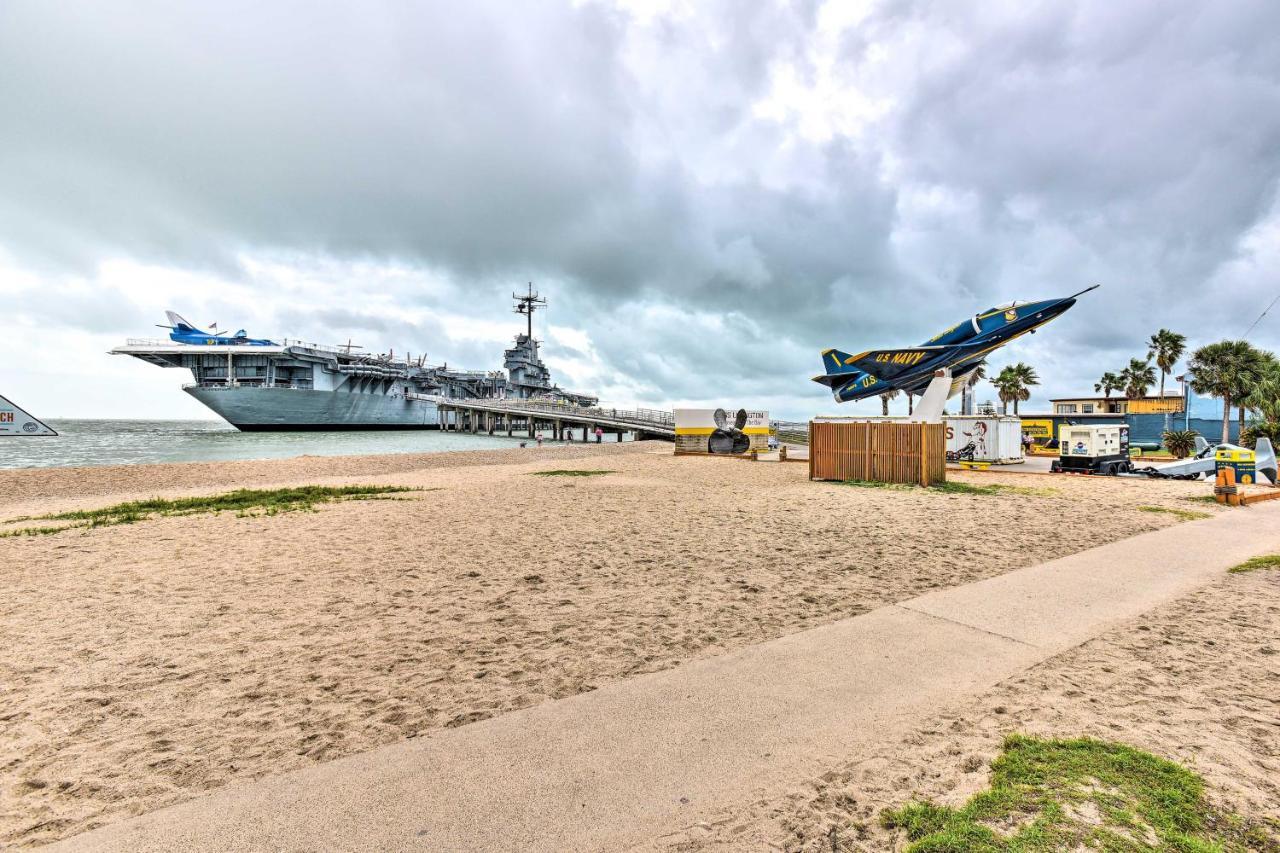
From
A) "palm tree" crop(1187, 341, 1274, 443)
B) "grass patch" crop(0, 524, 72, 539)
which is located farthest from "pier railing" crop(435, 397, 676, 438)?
"grass patch" crop(0, 524, 72, 539)

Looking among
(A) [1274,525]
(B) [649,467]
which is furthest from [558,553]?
(B) [649,467]

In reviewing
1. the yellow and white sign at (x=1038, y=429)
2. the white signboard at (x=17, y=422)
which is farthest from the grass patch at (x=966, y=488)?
the yellow and white sign at (x=1038, y=429)

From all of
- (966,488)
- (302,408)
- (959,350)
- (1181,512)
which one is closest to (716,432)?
(959,350)

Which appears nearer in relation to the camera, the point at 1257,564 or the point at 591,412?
the point at 1257,564

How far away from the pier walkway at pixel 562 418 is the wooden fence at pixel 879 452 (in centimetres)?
→ 2689

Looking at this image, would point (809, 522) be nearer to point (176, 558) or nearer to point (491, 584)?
point (491, 584)

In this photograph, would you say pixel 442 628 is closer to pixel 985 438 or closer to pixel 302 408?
pixel 985 438

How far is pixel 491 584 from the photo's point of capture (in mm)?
7426

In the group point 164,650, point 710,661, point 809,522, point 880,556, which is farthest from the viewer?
point 809,522

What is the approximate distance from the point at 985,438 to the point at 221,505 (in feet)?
106

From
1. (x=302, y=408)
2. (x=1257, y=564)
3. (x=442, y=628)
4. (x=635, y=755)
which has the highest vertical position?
(x=302, y=408)

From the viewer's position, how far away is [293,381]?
82.9 m

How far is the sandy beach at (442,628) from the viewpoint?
3.40 meters

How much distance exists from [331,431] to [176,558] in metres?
95.1
